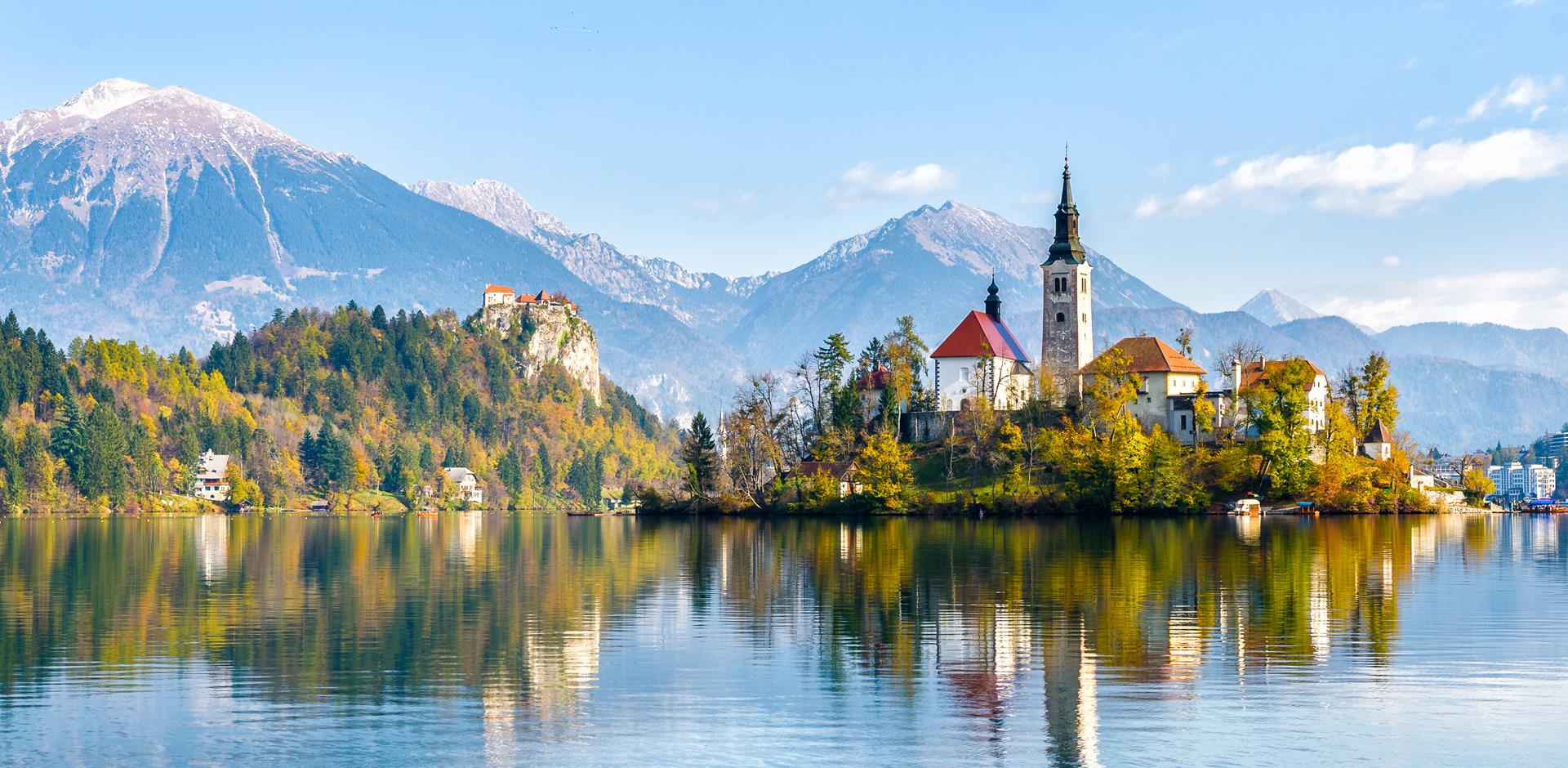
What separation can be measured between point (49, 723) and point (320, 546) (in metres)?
65.8

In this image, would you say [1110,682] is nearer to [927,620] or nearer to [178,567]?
[927,620]

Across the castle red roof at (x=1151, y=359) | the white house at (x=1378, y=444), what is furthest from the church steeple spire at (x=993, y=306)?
the white house at (x=1378, y=444)

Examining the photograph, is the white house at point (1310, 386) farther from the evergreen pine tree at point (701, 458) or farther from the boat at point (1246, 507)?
the evergreen pine tree at point (701, 458)

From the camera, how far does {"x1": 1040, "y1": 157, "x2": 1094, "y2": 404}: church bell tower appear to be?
519 feet

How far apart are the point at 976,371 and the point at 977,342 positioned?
2.72 meters

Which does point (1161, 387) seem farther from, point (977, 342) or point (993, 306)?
point (993, 306)

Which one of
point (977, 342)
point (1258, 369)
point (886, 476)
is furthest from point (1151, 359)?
point (886, 476)

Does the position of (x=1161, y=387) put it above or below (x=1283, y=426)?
above

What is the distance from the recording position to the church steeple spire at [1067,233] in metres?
160

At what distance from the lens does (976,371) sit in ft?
509

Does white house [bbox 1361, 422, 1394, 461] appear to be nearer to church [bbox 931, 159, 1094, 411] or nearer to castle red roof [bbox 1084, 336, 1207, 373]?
castle red roof [bbox 1084, 336, 1207, 373]

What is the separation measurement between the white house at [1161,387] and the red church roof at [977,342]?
393 inches

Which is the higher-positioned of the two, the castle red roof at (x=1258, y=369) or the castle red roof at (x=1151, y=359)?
the castle red roof at (x=1151, y=359)

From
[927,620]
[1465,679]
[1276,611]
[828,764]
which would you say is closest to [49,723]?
[828,764]
